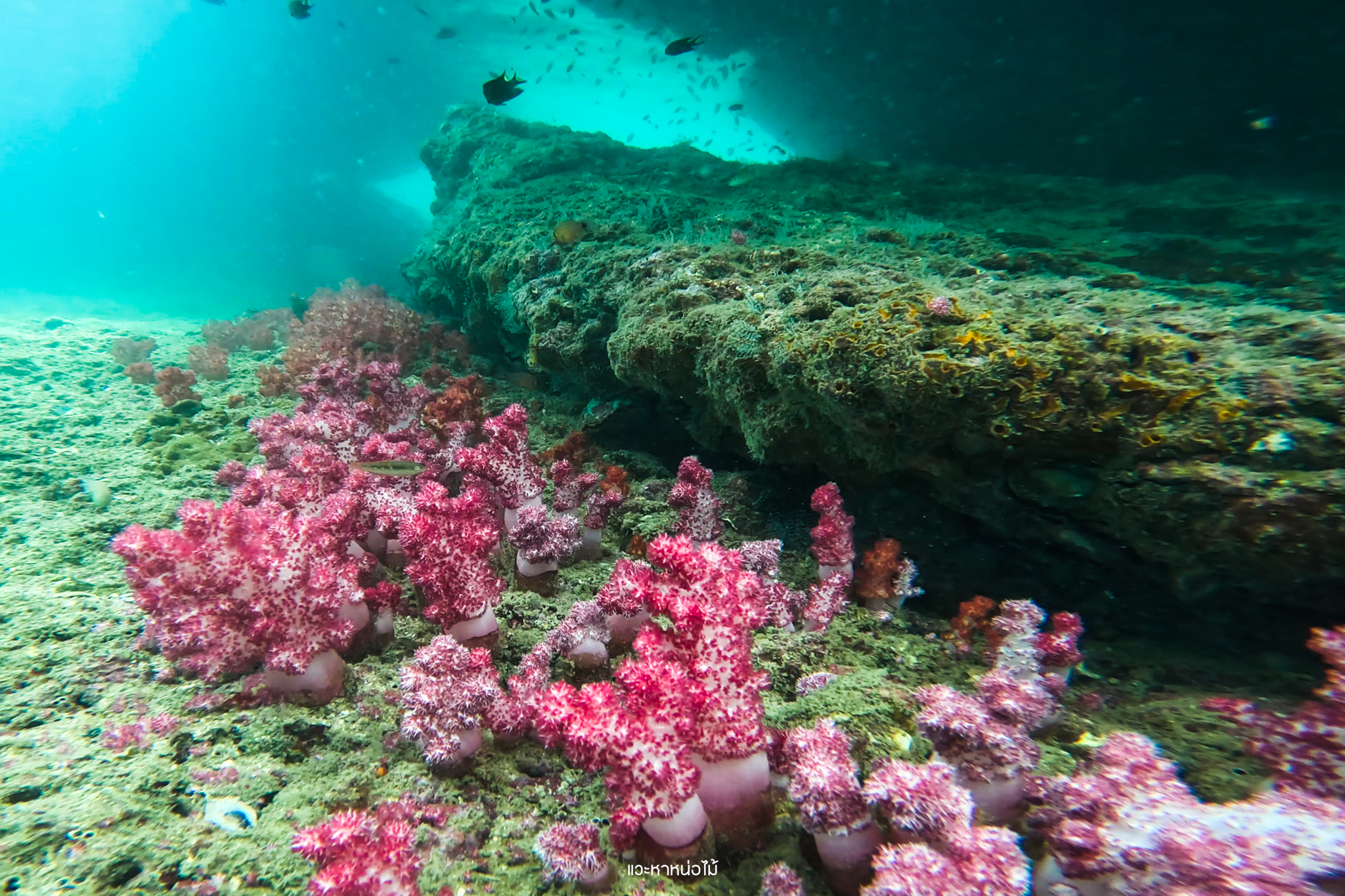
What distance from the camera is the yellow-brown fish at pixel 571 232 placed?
6.34 meters

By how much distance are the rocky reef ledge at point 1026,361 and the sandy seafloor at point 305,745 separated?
0.73m

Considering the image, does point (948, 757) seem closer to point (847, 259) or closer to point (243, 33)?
point (847, 259)

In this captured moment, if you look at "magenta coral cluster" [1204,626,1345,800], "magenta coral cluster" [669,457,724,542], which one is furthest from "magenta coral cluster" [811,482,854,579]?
"magenta coral cluster" [1204,626,1345,800]

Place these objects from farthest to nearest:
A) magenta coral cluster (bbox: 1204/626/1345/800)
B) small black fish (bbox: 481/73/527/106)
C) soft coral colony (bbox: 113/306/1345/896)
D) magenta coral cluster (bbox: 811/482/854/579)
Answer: small black fish (bbox: 481/73/527/106) < magenta coral cluster (bbox: 811/482/854/579) < magenta coral cluster (bbox: 1204/626/1345/800) < soft coral colony (bbox: 113/306/1345/896)

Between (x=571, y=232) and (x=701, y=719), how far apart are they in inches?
232

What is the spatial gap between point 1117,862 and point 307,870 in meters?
2.49

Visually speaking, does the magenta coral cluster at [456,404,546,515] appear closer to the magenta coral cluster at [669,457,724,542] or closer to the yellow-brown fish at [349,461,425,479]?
the yellow-brown fish at [349,461,425,479]

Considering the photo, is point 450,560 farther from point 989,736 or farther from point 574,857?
point 989,736

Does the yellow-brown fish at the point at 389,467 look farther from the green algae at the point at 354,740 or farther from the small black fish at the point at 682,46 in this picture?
the small black fish at the point at 682,46

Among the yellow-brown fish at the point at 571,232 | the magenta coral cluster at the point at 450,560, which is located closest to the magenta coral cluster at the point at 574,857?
the magenta coral cluster at the point at 450,560

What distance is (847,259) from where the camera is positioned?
4.79m

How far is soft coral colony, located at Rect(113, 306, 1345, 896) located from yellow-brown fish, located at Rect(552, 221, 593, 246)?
4.19 metres

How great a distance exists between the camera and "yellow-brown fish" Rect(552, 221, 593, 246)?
6.34m

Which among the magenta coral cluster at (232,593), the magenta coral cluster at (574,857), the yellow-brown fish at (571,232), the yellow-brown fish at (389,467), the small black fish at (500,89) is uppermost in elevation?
the small black fish at (500,89)
